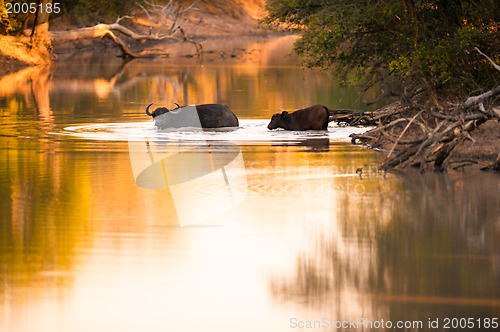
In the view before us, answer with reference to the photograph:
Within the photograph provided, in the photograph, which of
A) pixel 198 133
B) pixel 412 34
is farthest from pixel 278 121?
pixel 412 34

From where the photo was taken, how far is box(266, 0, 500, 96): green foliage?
15.9 metres

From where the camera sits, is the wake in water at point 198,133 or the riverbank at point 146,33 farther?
the riverbank at point 146,33

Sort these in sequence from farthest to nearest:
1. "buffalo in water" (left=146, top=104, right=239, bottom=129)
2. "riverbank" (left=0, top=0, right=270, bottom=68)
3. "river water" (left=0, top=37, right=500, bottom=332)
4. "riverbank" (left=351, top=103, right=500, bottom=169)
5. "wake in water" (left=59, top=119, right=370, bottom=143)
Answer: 1. "riverbank" (left=0, top=0, right=270, bottom=68)
2. "buffalo in water" (left=146, top=104, right=239, bottom=129)
3. "wake in water" (left=59, top=119, right=370, bottom=143)
4. "riverbank" (left=351, top=103, right=500, bottom=169)
5. "river water" (left=0, top=37, right=500, bottom=332)

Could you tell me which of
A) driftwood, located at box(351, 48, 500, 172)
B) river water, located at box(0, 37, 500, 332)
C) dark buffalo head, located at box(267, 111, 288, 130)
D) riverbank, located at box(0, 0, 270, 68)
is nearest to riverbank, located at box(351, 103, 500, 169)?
driftwood, located at box(351, 48, 500, 172)

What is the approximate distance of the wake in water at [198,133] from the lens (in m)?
18.8

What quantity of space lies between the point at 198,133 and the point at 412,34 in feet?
16.1

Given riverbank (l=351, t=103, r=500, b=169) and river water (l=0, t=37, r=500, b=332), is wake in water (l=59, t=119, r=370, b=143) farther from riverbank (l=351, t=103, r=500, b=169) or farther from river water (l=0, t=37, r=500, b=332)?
riverbank (l=351, t=103, r=500, b=169)

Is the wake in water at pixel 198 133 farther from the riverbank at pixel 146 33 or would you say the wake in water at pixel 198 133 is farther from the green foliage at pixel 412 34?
the riverbank at pixel 146 33

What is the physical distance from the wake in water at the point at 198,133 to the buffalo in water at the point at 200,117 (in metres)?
0.27

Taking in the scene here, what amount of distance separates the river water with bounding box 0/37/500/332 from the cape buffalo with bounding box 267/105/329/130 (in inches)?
35.2

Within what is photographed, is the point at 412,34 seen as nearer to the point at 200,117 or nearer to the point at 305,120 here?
the point at 305,120

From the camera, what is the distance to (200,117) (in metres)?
21.2

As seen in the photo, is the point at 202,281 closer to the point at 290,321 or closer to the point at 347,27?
the point at 290,321

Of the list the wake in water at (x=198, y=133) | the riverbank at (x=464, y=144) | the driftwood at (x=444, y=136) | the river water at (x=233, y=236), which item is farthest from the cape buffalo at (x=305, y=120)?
the driftwood at (x=444, y=136)
